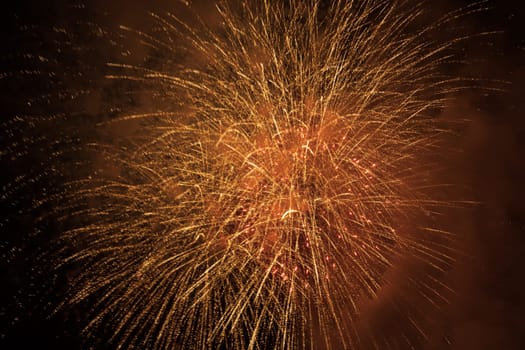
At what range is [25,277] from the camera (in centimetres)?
453

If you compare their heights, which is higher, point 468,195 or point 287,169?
point 287,169

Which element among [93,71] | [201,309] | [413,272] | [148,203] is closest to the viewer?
[413,272]

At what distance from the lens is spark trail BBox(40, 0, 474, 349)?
325 cm

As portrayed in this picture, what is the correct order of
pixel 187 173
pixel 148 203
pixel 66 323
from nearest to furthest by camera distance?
pixel 187 173
pixel 148 203
pixel 66 323

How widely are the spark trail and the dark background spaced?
28cm

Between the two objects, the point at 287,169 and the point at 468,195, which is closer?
the point at 287,169

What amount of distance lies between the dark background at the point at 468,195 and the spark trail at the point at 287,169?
0.28 metres

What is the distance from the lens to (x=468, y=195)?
352cm

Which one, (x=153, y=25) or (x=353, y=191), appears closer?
(x=353, y=191)

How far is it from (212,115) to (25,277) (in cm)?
299

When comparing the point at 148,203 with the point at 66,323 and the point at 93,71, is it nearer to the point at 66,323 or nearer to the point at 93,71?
the point at 93,71

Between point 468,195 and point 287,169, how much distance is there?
1.65 metres

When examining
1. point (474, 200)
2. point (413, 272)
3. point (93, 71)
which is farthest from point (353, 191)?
point (93, 71)

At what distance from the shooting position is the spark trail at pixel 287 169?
3.25 metres
